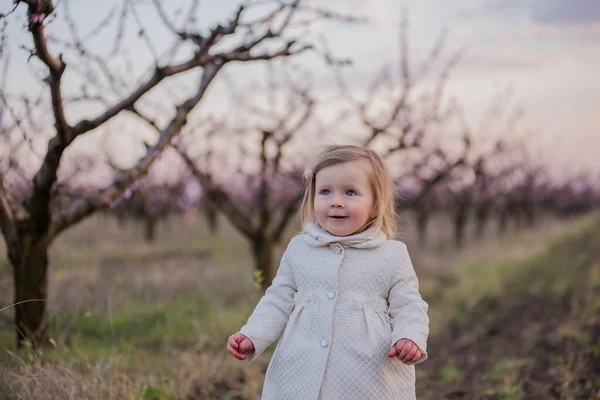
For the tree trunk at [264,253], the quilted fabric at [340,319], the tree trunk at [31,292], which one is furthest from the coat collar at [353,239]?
the tree trunk at [264,253]

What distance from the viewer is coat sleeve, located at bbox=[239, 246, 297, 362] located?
223cm

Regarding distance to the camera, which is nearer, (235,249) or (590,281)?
(590,281)

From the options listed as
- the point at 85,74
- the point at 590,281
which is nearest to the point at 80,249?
the point at 85,74

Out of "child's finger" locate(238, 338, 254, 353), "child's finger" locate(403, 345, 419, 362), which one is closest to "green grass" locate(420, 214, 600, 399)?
"child's finger" locate(403, 345, 419, 362)

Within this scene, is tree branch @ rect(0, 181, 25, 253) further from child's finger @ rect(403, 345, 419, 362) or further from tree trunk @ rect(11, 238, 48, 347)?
child's finger @ rect(403, 345, 419, 362)

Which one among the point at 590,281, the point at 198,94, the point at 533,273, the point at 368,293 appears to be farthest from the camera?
the point at 533,273

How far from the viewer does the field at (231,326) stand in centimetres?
337

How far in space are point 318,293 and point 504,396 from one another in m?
2.39

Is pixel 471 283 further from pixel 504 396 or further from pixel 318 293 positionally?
pixel 318 293

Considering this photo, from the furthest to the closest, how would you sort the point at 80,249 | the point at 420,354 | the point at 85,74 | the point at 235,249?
the point at 235,249 < the point at 80,249 < the point at 85,74 < the point at 420,354

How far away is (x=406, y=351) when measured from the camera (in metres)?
2.02

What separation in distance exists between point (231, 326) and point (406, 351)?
12.8 ft

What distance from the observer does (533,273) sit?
29.1 ft

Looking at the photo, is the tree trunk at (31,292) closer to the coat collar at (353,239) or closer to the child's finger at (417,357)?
the coat collar at (353,239)
